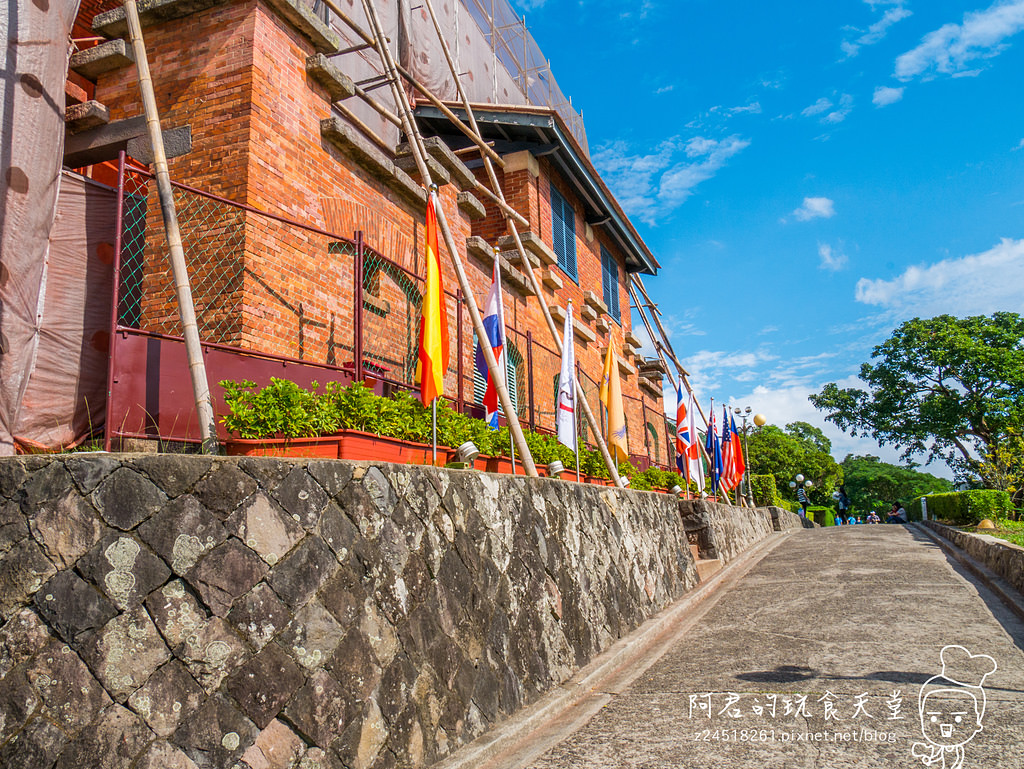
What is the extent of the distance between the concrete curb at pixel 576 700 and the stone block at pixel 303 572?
0.99 m

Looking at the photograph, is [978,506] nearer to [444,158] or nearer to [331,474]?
[444,158]

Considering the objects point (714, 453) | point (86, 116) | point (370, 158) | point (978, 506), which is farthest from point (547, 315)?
point (978, 506)

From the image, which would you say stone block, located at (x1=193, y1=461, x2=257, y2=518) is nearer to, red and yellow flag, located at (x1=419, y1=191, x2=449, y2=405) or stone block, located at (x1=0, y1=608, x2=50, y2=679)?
stone block, located at (x1=0, y1=608, x2=50, y2=679)

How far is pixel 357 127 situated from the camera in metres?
8.77

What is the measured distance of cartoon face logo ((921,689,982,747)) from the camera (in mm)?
3434

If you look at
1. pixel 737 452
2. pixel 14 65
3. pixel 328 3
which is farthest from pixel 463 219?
pixel 737 452

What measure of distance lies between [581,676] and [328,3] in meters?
8.02

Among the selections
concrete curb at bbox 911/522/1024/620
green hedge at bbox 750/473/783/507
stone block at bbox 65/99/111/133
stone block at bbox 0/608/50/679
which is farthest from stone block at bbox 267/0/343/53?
green hedge at bbox 750/473/783/507

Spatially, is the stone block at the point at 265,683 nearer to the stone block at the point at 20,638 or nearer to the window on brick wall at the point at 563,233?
the stone block at the point at 20,638

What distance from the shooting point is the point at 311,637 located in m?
2.86

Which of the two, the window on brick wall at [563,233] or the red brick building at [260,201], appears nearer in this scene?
the red brick building at [260,201]

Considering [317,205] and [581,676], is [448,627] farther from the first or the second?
[317,205]

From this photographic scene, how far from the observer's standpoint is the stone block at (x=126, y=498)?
267cm

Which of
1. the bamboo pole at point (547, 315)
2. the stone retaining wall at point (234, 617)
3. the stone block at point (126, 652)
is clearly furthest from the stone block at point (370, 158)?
the stone block at point (126, 652)
